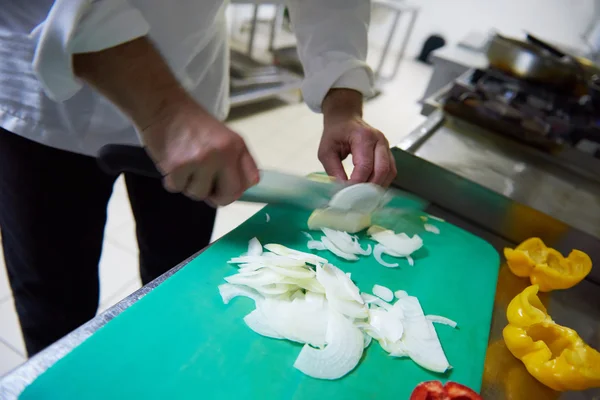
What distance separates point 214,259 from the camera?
0.60 m

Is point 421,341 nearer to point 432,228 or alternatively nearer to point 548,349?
point 548,349

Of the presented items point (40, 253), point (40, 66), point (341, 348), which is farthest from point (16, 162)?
point (341, 348)

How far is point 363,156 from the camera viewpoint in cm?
71

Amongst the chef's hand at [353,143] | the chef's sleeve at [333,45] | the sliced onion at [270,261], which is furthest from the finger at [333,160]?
the sliced onion at [270,261]

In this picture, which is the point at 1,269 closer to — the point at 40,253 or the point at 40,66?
the point at 40,253

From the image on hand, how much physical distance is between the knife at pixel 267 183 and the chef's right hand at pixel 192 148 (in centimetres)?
9

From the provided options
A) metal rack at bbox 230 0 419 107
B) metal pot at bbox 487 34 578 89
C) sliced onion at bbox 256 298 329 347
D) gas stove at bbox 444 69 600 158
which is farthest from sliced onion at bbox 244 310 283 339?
metal rack at bbox 230 0 419 107

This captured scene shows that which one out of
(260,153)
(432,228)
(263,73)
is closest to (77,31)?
(432,228)

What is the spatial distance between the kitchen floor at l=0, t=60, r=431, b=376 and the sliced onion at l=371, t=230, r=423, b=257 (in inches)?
8.0

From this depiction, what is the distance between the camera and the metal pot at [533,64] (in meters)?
1.41

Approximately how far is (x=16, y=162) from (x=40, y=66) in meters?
0.27

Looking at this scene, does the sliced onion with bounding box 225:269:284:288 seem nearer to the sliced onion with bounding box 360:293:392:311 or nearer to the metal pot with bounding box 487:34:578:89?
the sliced onion with bounding box 360:293:392:311

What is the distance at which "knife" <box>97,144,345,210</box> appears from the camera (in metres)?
0.55

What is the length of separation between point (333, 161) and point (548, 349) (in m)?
0.42
